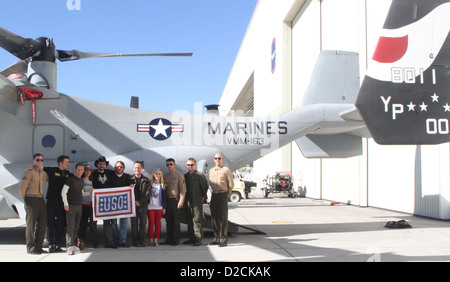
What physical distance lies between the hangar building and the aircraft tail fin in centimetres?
45

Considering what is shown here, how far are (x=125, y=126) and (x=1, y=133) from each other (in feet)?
8.92

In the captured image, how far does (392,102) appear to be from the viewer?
6.28 m

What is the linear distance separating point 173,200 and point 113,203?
1250 mm

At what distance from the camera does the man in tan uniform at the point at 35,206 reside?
704 centimetres

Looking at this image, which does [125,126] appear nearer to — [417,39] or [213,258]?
[213,258]

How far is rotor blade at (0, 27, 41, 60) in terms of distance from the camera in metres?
8.29

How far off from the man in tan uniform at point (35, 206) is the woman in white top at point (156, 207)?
2.02 m

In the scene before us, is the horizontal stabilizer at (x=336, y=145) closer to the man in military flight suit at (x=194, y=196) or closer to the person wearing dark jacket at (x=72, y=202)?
the man in military flight suit at (x=194, y=196)

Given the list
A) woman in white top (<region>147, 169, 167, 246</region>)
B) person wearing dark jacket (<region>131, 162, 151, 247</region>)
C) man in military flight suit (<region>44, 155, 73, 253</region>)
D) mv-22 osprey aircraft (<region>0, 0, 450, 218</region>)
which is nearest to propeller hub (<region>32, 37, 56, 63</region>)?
mv-22 osprey aircraft (<region>0, 0, 450, 218</region>)

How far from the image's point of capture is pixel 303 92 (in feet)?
56.8

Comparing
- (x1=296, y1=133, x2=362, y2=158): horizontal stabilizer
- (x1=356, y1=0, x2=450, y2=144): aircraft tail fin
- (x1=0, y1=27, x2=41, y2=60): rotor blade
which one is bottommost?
(x1=296, y1=133, x2=362, y2=158): horizontal stabilizer

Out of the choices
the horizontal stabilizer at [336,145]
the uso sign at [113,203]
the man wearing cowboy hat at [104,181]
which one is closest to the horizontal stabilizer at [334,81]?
the horizontal stabilizer at [336,145]

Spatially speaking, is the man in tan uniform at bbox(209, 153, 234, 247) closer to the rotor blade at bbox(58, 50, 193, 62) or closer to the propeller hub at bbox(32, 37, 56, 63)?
the rotor blade at bbox(58, 50, 193, 62)
